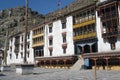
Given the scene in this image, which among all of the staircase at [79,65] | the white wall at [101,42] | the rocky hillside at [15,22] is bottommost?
the staircase at [79,65]

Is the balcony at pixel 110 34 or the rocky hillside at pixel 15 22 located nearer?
the balcony at pixel 110 34

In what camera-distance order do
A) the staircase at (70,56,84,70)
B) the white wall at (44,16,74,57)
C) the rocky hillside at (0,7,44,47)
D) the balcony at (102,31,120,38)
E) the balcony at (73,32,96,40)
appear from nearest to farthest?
the balcony at (102,31,120,38)
the staircase at (70,56,84,70)
the balcony at (73,32,96,40)
the white wall at (44,16,74,57)
the rocky hillside at (0,7,44,47)

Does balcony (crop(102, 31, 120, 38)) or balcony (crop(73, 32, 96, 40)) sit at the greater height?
balcony (crop(73, 32, 96, 40))

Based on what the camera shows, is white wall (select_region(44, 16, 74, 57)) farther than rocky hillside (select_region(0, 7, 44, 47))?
No

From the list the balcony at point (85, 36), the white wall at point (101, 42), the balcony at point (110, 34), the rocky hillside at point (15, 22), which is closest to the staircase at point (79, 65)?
the white wall at point (101, 42)

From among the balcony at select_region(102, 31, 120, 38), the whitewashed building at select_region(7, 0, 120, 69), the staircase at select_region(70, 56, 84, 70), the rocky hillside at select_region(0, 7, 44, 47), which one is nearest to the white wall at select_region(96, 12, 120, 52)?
the whitewashed building at select_region(7, 0, 120, 69)

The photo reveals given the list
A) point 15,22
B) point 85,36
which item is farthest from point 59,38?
point 15,22

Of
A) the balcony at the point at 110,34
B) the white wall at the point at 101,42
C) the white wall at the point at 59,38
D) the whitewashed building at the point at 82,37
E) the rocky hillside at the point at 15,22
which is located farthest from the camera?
the rocky hillside at the point at 15,22

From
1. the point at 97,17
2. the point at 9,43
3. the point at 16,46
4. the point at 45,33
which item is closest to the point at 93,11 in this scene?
the point at 97,17

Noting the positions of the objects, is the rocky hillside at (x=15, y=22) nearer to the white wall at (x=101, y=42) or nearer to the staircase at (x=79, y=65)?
the staircase at (x=79, y=65)

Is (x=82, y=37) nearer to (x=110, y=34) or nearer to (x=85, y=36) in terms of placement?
(x=85, y=36)

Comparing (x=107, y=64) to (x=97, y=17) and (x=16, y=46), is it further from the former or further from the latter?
(x=16, y=46)

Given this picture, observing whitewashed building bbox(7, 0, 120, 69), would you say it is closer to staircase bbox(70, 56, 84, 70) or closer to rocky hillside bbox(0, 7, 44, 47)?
staircase bbox(70, 56, 84, 70)

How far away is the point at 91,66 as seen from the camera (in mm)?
42156
